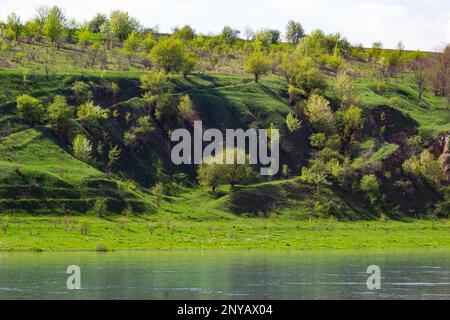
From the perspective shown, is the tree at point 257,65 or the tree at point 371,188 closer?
the tree at point 371,188

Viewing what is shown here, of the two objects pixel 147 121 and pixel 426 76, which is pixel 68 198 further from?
pixel 426 76

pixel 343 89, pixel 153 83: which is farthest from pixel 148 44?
pixel 343 89

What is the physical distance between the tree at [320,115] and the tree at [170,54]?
1046 inches

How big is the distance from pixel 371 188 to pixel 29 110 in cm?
5496

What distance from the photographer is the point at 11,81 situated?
141250 millimetres

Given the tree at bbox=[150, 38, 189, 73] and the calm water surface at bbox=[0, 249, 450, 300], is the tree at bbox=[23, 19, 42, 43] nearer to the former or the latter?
the tree at bbox=[150, 38, 189, 73]

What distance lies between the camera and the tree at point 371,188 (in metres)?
134

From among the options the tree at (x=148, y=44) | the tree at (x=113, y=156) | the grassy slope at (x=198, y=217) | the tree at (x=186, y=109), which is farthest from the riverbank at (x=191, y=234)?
the tree at (x=148, y=44)

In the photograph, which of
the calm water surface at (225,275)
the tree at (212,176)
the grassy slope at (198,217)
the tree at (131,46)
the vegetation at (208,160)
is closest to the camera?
the calm water surface at (225,275)

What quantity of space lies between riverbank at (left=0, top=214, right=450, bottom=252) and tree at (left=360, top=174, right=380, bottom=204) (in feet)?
42.0

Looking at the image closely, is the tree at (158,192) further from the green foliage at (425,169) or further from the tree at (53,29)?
the tree at (53,29)

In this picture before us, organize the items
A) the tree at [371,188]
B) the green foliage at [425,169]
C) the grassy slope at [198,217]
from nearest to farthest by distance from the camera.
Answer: the grassy slope at [198,217]
the tree at [371,188]
the green foliage at [425,169]

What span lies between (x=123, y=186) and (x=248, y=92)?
156 feet
